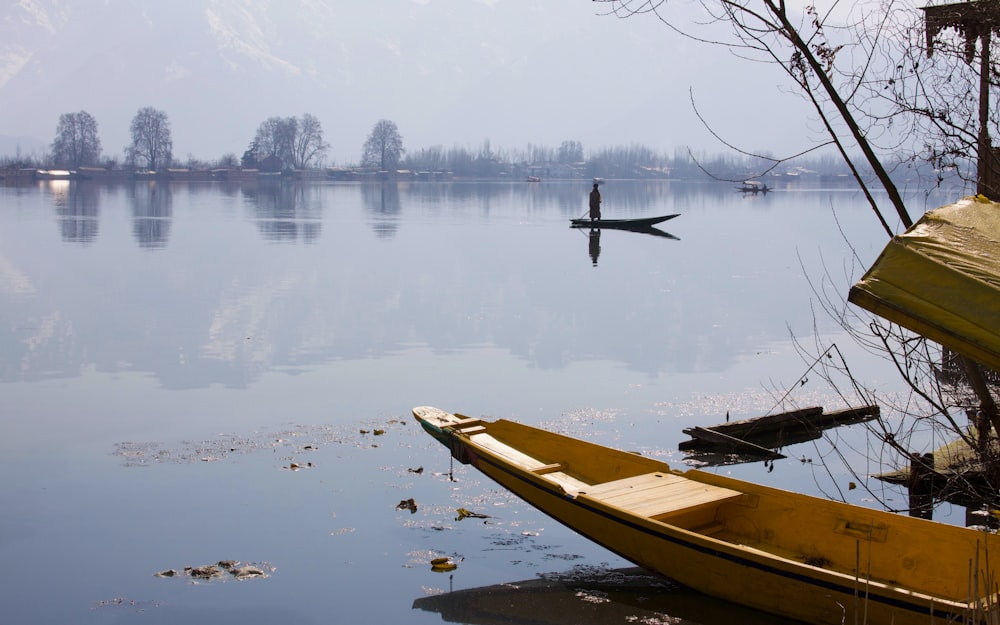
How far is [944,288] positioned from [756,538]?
300cm

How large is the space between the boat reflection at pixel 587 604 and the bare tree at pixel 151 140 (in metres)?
156

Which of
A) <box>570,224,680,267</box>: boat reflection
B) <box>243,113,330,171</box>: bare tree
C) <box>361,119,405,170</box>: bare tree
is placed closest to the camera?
<box>570,224,680,267</box>: boat reflection

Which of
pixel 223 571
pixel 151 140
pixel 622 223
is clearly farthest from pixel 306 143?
pixel 223 571

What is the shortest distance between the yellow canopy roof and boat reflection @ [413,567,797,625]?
2.71m

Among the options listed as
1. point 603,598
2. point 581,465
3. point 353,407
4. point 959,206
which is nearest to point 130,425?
point 353,407

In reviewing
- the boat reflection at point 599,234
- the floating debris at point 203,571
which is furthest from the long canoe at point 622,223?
the floating debris at point 203,571

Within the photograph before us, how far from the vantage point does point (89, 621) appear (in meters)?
7.69

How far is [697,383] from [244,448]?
6.58m

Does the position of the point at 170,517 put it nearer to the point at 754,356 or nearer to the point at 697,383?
the point at 697,383

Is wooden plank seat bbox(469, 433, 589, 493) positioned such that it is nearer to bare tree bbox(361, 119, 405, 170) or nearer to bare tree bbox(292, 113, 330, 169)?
bare tree bbox(292, 113, 330, 169)

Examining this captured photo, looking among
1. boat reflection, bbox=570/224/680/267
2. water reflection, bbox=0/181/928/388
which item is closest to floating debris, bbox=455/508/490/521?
water reflection, bbox=0/181/928/388

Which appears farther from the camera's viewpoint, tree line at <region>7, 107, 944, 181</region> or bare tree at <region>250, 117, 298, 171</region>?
bare tree at <region>250, 117, 298, 171</region>

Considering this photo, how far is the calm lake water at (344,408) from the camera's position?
8.33 m

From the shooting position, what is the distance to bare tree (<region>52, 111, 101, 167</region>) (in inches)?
6348
